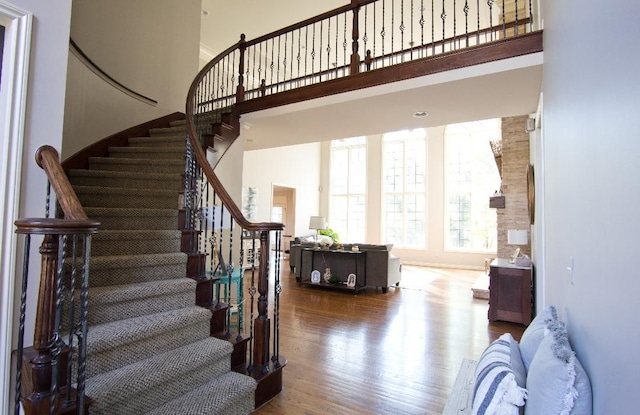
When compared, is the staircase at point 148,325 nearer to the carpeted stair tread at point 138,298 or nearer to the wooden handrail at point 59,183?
the carpeted stair tread at point 138,298

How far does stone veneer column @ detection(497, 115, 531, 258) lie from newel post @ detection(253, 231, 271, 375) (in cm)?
474

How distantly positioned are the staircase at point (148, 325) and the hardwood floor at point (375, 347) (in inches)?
17.8

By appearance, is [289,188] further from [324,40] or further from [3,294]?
[3,294]

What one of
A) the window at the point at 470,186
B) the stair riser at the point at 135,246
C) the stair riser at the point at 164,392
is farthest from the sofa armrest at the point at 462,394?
the window at the point at 470,186

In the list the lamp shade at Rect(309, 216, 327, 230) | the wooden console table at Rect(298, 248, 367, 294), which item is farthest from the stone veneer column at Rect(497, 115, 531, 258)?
the lamp shade at Rect(309, 216, 327, 230)

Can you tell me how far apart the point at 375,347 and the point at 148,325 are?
231cm

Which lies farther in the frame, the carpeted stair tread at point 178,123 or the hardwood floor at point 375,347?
the carpeted stair tread at point 178,123

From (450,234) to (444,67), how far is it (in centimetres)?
786

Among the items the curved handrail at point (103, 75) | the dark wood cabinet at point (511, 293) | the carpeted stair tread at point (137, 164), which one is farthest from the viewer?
the dark wood cabinet at point (511, 293)

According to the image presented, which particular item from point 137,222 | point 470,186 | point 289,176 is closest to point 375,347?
point 137,222

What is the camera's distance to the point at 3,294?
1788 mm

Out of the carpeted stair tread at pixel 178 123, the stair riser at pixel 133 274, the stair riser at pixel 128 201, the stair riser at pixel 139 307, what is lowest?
the stair riser at pixel 139 307

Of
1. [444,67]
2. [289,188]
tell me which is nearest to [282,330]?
[444,67]

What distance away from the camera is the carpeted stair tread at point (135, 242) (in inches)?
107
